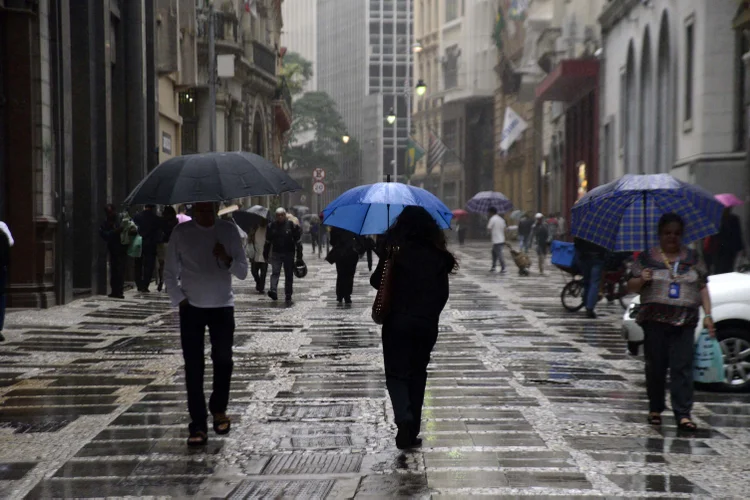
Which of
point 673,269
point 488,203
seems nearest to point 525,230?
point 488,203

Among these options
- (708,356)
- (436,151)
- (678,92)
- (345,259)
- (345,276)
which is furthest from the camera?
(436,151)

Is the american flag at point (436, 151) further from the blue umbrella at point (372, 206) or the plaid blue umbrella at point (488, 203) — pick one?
the blue umbrella at point (372, 206)

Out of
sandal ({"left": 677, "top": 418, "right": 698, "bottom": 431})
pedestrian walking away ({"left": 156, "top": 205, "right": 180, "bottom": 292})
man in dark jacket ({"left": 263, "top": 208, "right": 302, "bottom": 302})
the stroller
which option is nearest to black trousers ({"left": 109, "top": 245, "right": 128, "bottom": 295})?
pedestrian walking away ({"left": 156, "top": 205, "right": 180, "bottom": 292})

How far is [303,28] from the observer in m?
173

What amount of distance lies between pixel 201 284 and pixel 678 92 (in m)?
23.8

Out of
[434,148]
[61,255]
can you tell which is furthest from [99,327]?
[434,148]

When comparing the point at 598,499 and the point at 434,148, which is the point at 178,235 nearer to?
the point at 598,499

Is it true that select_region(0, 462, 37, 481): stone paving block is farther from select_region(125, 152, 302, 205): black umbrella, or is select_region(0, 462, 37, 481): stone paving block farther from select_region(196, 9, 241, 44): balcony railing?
select_region(196, 9, 241, 44): balcony railing

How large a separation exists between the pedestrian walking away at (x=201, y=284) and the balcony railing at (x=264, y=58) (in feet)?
132

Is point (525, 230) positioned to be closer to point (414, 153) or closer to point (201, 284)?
point (414, 153)

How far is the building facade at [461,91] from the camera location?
81500 mm

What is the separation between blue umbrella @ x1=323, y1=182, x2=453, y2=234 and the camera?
10.3 meters

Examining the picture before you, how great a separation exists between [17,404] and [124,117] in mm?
16428

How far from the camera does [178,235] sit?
26.2 ft
